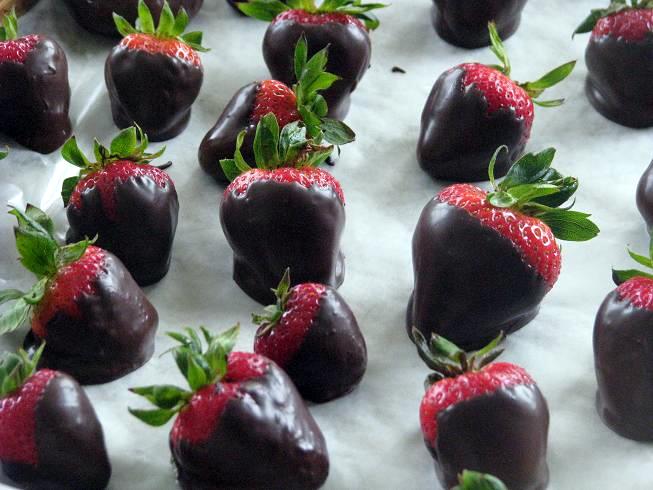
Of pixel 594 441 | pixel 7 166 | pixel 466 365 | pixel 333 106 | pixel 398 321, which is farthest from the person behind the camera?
pixel 333 106

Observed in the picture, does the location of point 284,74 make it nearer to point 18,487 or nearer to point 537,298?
point 537,298

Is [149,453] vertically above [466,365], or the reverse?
[466,365]

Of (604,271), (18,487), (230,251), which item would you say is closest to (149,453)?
(18,487)

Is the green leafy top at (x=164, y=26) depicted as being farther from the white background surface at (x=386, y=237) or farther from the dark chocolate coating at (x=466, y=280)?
the dark chocolate coating at (x=466, y=280)

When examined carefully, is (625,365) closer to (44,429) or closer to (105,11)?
(44,429)

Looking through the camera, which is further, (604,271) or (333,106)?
(333,106)

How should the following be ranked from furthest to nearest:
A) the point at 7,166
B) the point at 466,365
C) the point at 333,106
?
1. the point at 333,106
2. the point at 7,166
3. the point at 466,365

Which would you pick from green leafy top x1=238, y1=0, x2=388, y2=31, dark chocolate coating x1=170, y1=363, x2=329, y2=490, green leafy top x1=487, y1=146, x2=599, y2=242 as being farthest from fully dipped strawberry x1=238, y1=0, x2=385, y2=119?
dark chocolate coating x1=170, y1=363, x2=329, y2=490

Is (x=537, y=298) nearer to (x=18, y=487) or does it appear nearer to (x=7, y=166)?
(x=18, y=487)
